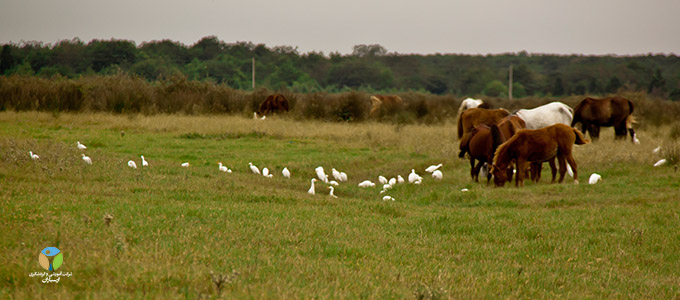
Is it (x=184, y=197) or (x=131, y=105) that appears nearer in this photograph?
(x=184, y=197)

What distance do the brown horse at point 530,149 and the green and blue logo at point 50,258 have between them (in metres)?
10.4

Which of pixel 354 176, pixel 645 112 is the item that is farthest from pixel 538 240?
A: pixel 645 112

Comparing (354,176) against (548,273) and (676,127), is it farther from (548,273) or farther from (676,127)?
(676,127)

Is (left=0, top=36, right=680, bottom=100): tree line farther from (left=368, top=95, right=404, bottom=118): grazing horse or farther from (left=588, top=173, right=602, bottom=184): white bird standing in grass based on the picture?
(left=588, top=173, right=602, bottom=184): white bird standing in grass

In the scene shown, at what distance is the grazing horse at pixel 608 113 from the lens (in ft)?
75.4

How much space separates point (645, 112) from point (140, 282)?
111 feet

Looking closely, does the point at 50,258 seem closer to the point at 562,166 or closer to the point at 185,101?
the point at 562,166

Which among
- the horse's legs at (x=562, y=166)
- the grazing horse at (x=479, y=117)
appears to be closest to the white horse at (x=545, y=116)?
the grazing horse at (x=479, y=117)

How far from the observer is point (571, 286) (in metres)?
6.15

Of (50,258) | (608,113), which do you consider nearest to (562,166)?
(608,113)

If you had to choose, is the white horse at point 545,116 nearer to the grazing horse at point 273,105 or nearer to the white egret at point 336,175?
the white egret at point 336,175

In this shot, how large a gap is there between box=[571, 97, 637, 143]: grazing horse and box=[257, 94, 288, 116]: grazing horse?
1483 cm

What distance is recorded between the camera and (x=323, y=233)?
764cm

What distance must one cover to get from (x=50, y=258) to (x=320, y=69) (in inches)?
3196
